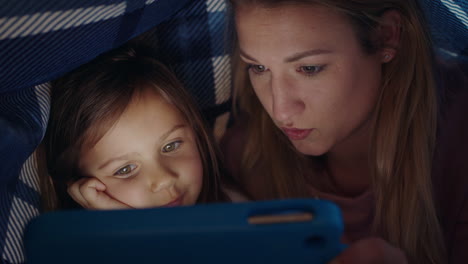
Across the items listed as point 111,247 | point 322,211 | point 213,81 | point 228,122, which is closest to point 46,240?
point 111,247

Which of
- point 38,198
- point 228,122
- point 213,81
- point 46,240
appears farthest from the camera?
point 228,122

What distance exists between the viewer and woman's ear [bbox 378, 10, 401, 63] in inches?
33.9

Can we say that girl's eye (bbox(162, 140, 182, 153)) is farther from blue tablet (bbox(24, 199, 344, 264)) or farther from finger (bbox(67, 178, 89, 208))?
blue tablet (bbox(24, 199, 344, 264))

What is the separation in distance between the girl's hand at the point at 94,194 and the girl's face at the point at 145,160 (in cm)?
1

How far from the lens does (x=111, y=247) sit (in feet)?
1.62

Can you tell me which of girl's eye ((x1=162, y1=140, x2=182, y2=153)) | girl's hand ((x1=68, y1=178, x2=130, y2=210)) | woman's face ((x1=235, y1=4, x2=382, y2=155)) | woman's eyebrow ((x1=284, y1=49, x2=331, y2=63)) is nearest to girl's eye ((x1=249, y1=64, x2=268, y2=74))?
woman's face ((x1=235, y1=4, x2=382, y2=155))

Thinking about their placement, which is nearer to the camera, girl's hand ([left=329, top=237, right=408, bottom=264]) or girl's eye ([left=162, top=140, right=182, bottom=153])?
girl's hand ([left=329, top=237, right=408, bottom=264])

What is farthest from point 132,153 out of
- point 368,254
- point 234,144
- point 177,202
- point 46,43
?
point 368,254

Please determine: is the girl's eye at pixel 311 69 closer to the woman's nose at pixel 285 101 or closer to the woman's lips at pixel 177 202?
the woman's nose at pixel 285 101

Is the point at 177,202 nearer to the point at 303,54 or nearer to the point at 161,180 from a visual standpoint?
the point at 161,180

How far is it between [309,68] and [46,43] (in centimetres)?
45

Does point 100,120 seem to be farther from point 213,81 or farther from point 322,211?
point 322,211

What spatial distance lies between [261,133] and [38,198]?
55 cm

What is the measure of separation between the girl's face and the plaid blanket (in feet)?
0.43
